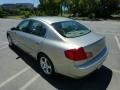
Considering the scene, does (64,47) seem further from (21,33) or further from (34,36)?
(21,33)

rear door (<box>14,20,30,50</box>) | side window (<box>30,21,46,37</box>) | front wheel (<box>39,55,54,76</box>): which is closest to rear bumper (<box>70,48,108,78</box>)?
front wheel (<box>39,55,54,76</box>)

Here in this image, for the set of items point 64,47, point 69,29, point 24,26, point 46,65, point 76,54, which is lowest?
point 46,65

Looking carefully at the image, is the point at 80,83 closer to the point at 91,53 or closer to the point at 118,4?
the point at 91,53

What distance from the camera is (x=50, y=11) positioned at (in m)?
39.6

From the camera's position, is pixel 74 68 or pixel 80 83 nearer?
pixel 74 68

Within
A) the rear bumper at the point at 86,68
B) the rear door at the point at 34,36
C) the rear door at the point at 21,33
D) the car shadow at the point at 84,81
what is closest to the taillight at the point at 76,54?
the rear bumper at the point at 86,68

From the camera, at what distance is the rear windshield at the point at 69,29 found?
556 cm

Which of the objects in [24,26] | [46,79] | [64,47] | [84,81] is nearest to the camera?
[64,47]

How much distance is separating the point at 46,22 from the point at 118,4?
3551 centimetres

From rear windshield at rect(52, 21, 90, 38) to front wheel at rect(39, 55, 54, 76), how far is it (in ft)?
2.88

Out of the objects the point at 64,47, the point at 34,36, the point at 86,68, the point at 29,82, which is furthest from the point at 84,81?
the point at 34,36

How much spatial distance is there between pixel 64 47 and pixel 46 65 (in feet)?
3.58

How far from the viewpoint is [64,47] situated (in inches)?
198

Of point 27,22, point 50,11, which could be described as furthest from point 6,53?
point 50,11
